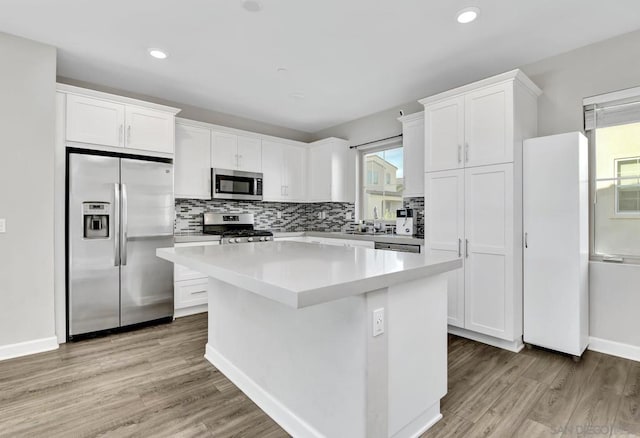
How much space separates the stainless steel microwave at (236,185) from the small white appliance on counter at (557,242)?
322cm

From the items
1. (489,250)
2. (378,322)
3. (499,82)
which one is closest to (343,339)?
(378,322)

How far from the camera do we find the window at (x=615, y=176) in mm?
2719

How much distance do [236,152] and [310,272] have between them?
3.45 metres

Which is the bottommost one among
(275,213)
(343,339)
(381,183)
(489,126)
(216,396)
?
(216,396)

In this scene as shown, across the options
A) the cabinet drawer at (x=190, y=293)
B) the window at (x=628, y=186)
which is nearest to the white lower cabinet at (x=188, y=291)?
the cabinet drawer at (x=190, y=293)

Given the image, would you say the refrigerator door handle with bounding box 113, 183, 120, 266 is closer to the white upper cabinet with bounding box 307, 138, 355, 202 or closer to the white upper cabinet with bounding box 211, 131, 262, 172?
the white upper cabinet with bounding box 211, 131, 262, 172

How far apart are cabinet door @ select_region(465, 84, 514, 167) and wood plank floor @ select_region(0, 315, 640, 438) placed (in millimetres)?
1676

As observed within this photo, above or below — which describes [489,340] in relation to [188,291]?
below

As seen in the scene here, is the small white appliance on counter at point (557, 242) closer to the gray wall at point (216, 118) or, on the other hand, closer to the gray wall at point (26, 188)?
the gray wall at point (216, 118)

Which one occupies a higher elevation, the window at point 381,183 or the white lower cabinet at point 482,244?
the window at point 381,183

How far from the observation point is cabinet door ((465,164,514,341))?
2811mm

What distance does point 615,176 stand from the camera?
280 cm

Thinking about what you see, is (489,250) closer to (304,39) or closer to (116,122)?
(304,39)

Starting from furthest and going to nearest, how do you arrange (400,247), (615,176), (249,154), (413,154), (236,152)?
(249,154) → (236,152) → (413,154) → (400,247) → (615,176)
